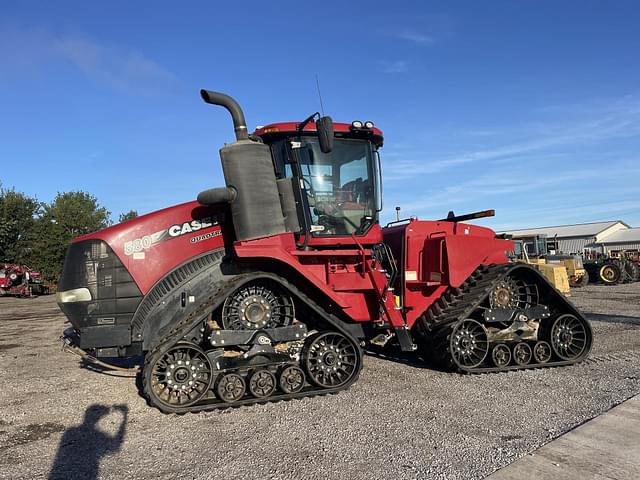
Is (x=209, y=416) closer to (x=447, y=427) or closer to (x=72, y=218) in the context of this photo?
(x=447, y=427)

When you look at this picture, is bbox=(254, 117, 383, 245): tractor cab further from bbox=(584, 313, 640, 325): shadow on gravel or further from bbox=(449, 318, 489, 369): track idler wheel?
bbox=(584, 313, 640, 325): shadow on gravel

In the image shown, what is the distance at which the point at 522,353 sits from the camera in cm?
691

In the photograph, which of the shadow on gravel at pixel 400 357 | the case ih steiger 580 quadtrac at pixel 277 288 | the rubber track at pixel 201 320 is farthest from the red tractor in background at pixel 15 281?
the rubber track at pixel 201 320

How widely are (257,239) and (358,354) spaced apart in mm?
1882

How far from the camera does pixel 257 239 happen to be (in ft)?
18.2

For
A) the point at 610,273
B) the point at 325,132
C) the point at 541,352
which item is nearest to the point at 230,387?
the point at 325,132

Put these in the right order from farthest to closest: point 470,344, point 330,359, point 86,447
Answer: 1. point 470,344
2. point 330,359
3. point 86,447

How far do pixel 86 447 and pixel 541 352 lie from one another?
6.01m

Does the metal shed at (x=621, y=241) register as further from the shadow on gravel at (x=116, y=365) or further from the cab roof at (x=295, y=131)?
the shadow on gravel at (x=116, y=365)

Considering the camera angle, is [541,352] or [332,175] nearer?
[332,175]

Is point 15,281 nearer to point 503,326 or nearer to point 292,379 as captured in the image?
point 292,379

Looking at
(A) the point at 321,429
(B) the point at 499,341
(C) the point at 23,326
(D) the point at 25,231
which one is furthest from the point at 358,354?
(D) the point at 25,231

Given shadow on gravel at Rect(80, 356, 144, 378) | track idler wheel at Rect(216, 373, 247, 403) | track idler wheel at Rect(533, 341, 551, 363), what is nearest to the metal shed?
track idler wheel at Rect(533, 341, 551, 363)

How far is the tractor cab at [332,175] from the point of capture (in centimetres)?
607
